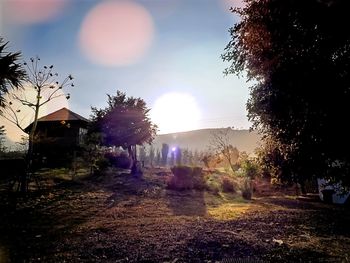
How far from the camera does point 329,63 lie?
6.98 metres

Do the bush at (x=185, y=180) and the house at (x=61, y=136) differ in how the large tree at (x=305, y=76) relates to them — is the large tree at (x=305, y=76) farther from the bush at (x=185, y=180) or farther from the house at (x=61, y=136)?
the house at (x=61, y=136)

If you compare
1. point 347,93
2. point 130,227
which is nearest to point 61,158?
point 130,227

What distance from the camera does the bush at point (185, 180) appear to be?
21781 mm

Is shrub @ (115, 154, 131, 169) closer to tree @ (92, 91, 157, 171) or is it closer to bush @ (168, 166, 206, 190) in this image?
tree @ (92, 91, 157, 171)

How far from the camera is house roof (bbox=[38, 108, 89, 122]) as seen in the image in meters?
34.4

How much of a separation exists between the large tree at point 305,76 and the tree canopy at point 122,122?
21.5 meters

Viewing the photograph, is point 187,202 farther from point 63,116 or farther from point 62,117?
point 63,116

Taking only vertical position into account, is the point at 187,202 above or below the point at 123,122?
below

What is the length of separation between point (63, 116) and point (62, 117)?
0.99 feet

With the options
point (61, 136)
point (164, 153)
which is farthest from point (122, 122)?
point (164, 153)

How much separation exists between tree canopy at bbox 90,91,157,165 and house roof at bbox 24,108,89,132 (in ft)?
16.7

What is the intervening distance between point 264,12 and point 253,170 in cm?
2412

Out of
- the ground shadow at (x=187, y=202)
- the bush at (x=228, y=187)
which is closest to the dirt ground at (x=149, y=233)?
the ground shadow at (x=187, y=202)

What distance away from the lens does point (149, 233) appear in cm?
924
